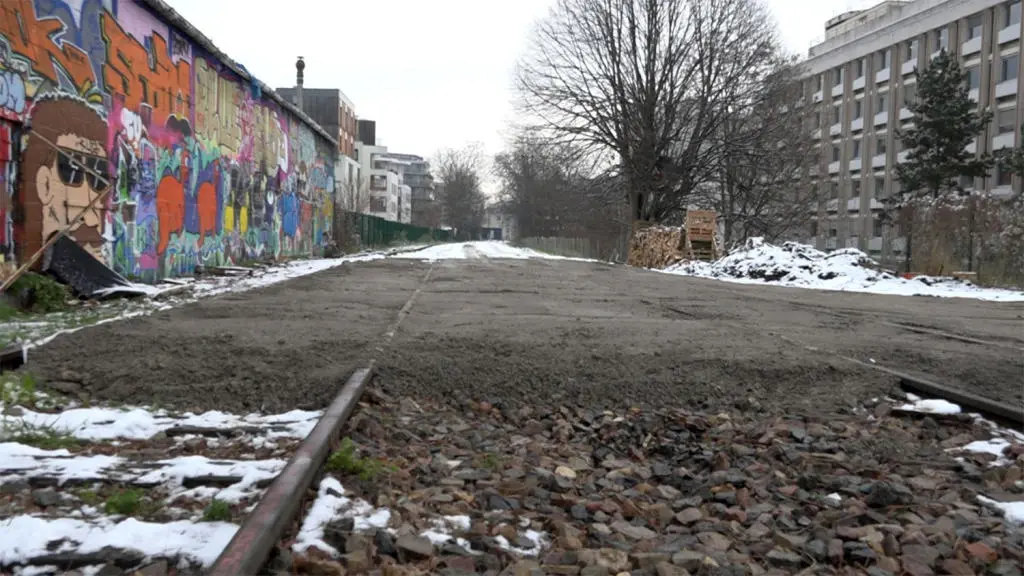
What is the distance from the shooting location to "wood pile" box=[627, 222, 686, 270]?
3166cm

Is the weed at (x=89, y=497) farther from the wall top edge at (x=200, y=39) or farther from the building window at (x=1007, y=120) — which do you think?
the building window at (x=1007, y=120)

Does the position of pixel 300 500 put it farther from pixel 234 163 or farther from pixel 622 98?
pixel 622 98

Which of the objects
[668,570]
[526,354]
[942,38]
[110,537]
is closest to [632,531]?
[668,570]

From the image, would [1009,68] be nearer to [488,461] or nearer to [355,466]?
[488,461]

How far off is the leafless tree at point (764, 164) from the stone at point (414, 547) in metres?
35.1

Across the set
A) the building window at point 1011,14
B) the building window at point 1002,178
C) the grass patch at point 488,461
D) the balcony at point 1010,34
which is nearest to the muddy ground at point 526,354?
the grass patch at point 488,461

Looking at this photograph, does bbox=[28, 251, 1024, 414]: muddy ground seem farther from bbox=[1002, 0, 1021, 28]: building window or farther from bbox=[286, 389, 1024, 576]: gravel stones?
bbox=[1002, 0, 1021, 28]: building window

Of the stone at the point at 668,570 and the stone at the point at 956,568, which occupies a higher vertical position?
the stone at the point at 668,570

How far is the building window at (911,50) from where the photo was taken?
6097cm

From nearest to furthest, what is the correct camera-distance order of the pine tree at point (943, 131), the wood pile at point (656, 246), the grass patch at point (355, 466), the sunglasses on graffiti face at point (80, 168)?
the grass patch at point (355, 466)
the sunglasses on graffiti face at point (80, 168)
the wood pile at point (656, 246)
the pine tree at point (943, 131)

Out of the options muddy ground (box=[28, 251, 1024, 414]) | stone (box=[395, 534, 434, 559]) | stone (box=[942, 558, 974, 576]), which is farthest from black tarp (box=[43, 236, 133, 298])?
stone (box=[942, 558, 974, 576])

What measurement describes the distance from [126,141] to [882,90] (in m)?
65.9

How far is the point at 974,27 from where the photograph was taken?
55000 mm

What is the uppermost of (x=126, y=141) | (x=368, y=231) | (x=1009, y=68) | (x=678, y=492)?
(x=1009, y=68)
